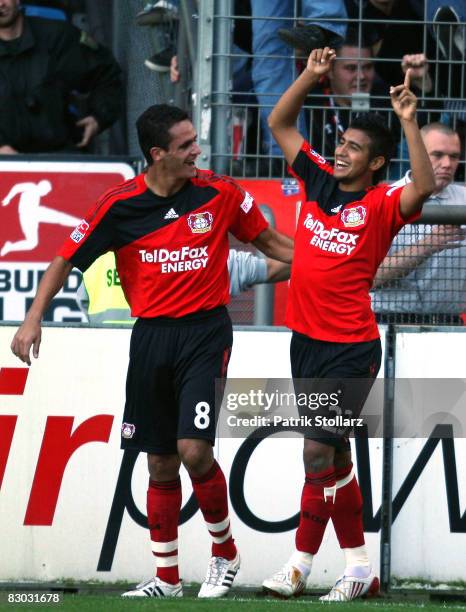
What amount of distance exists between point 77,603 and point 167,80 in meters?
5.42

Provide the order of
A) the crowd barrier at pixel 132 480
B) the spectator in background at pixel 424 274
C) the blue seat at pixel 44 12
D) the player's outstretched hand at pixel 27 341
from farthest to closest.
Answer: the blue seat at pixel 44 12 < the spectator in background at pixel 424 274 < the crowd barrier at pixel 132 480 < the player's outstretched hand at pixel 27 341

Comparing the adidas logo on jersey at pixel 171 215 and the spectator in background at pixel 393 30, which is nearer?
the adidas logo on jersey at pixel 171 215

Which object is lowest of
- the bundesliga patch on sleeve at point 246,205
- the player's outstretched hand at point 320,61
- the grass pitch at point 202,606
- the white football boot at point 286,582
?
the grass pitch at point 202,606

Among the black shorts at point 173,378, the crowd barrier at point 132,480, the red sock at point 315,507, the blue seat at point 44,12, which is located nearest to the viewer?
the black shorts at point 173,378

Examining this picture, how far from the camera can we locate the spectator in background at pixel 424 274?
7.70m

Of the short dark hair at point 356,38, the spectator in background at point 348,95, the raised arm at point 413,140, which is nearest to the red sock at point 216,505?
the raised arm at point 413,140

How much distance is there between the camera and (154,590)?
22.5 feet

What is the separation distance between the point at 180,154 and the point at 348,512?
1.92m

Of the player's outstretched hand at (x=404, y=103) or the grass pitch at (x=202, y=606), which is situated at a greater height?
the player's outstretched hand at (x=404, y=103)

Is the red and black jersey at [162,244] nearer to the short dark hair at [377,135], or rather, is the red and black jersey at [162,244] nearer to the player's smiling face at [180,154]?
the player's smiling face at [180,154]

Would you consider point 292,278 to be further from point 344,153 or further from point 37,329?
point 37,329

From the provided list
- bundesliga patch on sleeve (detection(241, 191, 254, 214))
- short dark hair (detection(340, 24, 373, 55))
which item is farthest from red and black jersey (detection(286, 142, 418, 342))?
short dark hair (detection(340, 24, 373, 55))

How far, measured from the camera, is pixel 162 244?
6746 mm

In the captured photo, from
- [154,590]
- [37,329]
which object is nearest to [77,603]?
[154,590]
